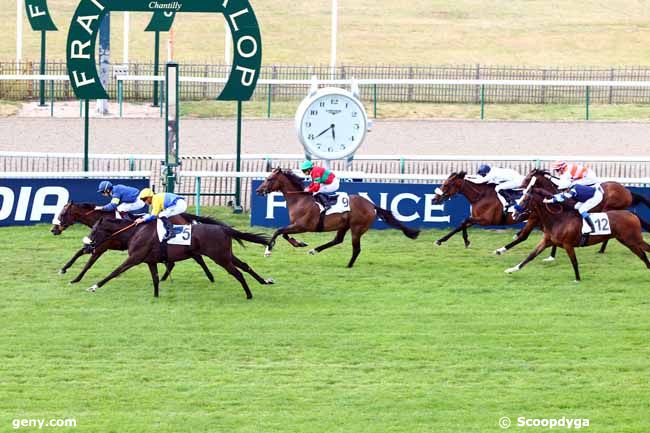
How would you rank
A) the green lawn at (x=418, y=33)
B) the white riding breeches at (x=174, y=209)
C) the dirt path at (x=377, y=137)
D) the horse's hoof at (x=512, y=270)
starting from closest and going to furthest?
1. the white riding breeches at (x=174, y=209)
2. the horse's hoof at (x=512, y=270)
3. the dirt path at (x=377, y=137)
4. the green lawn at (x=418, y=33)

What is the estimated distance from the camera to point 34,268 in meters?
16.9

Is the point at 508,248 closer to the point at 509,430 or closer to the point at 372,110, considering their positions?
the point at 509,430

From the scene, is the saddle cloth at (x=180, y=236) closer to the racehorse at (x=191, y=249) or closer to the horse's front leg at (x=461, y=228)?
the racehorse at (x=191, y=249)

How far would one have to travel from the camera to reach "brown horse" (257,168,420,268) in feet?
57.6

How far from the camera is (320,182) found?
1777cm

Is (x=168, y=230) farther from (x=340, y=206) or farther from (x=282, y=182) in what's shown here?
(x=340, y=206)

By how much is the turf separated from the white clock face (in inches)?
84.8

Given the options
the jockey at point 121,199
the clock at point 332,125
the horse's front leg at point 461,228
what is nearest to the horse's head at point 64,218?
the jockey at point 121,199

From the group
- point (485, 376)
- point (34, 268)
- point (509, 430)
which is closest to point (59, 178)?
point (34, 268)

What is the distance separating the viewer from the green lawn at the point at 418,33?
42.8 metres

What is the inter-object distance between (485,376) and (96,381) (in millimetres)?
3479

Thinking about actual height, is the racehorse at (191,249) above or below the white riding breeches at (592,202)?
below

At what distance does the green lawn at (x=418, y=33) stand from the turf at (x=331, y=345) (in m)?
24.5

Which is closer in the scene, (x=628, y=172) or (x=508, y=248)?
(x=508, y=248)
